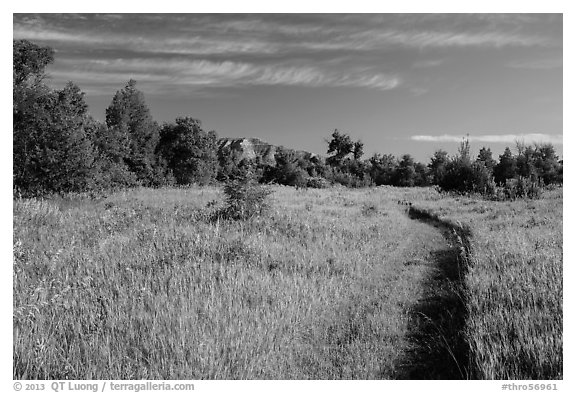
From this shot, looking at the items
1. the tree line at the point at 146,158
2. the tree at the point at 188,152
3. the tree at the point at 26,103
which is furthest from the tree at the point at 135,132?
the tree at the point at 26,103

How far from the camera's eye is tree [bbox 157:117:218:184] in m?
28.2

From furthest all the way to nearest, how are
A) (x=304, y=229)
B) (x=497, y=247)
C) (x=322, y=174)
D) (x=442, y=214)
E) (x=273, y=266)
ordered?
1. (x=322, y=174)
2. (x=442, y=214)
3. (x=304, y=229)
4. (x=497, y=247)
5. (x=273, y=266)

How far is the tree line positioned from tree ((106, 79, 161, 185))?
74mm

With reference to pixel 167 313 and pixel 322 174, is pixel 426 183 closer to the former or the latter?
pixel 322 174

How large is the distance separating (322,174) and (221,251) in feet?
113

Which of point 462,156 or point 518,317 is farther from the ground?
point 462,156

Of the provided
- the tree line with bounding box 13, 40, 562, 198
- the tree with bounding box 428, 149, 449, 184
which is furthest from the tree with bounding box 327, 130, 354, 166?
the tree with bounding box 428, 149, 449, 184

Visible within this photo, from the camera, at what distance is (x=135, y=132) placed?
88.9 ft

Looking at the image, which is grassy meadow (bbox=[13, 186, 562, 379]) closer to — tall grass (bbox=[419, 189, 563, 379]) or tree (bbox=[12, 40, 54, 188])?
tall grass (bbox=[419, 189, 563, 379])

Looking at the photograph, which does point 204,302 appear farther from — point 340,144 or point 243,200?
point 340,144

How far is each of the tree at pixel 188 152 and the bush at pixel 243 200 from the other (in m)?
15.6

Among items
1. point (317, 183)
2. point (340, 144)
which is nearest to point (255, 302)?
point (340, 144)

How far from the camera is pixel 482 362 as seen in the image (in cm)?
443
